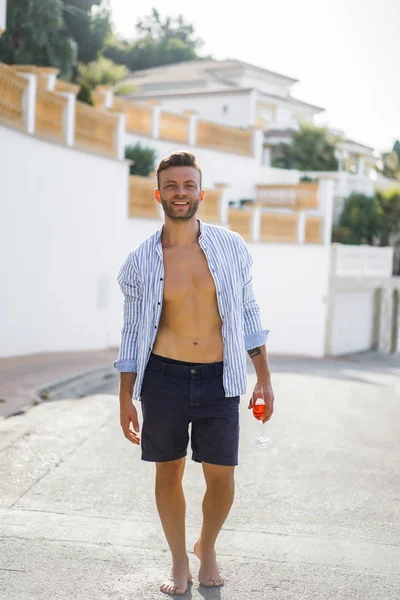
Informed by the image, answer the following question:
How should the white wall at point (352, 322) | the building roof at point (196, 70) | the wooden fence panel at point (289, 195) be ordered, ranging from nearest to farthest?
the white wall at point (352, 322) < the wooden fence panel at point (289, 195) < the building roof at point (196, 70)

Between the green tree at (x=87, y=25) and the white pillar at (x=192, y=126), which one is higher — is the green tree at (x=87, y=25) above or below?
above

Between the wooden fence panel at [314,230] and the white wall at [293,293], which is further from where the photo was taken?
the wooden fence panel at [314,230]

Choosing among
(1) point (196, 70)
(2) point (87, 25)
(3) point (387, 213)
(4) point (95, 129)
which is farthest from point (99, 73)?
(4) point (95, 129)

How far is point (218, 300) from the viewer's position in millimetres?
4336

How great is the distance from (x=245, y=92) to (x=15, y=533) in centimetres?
4093

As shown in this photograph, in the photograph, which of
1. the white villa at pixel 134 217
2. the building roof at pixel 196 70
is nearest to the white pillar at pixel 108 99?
the white villa at pixel 134 217

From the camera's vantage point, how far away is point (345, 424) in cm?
1001

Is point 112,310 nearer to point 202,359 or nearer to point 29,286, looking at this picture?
point 29,286

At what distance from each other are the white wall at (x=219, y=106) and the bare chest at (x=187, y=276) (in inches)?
1588

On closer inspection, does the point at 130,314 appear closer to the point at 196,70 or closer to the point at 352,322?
the point at 352,322

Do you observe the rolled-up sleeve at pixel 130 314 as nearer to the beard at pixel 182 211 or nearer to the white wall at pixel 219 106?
the beard at pixel 182 211

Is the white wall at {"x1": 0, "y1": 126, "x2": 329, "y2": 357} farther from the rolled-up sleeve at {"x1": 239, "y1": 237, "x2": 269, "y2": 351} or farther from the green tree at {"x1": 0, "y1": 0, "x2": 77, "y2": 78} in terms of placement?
the green tree at {"x1": 0, "y1": 0, "x2": 77, "y2": 78}

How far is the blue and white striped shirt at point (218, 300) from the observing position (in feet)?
14.3

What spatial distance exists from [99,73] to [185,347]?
1488 inches
